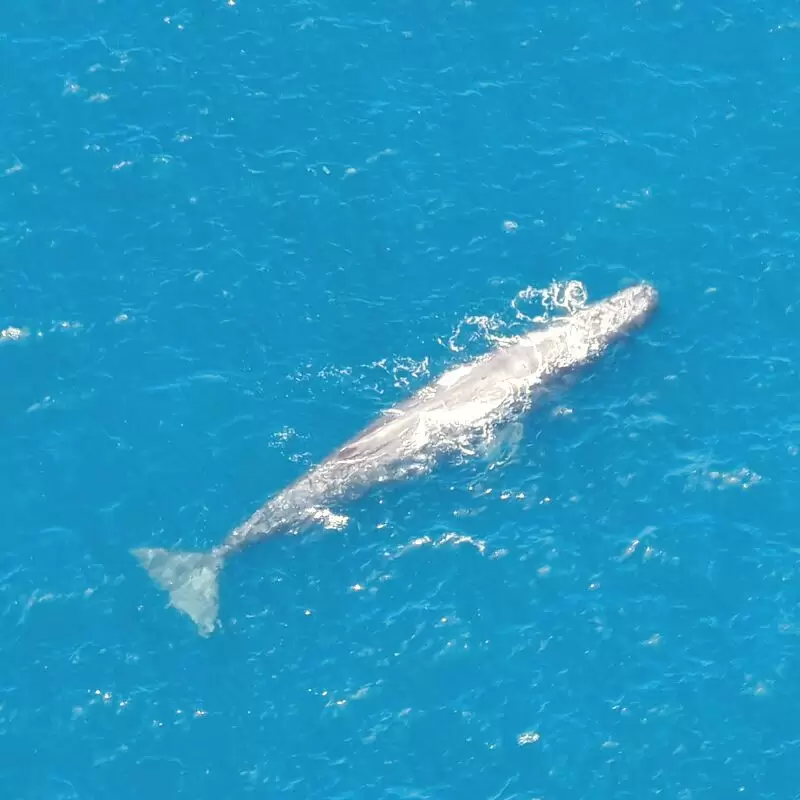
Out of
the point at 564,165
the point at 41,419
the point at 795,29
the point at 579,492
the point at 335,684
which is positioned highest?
the point at 795,29

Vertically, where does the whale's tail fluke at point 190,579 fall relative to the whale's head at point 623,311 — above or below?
below

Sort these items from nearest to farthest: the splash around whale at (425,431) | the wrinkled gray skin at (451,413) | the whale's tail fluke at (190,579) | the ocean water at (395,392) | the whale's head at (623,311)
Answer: the ocean water at (395,392) → the whale's tail fluke at (190,579) → the splash around whale at (425,431) → the wrinkled gray skin at (451,413) → the whale's head at (623,311)

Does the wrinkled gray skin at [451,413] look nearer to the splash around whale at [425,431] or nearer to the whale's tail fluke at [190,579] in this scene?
the splash around whale at [425,431]

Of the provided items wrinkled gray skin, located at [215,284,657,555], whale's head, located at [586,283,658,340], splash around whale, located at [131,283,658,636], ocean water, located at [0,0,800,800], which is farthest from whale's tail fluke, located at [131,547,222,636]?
whale's head, located at [586,283,658,340]

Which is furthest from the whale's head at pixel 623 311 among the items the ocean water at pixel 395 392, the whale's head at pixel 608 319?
the ocean water at pixel 395 392

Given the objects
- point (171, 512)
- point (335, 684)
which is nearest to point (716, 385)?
point (335, 684)

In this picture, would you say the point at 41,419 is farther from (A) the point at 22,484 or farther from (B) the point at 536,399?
(B) the point at 536,399

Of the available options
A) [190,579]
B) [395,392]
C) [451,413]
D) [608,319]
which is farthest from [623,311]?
[190,579]
